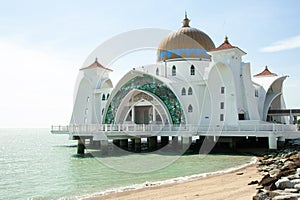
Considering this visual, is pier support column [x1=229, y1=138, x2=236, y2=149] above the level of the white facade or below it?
below

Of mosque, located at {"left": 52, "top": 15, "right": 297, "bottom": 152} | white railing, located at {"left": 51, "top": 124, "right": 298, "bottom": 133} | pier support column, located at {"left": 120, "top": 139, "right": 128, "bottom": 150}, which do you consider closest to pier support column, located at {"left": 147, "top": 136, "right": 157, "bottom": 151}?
mosque, located at {"left": 52, "top": 15, "right": 297, "bottom": 152}

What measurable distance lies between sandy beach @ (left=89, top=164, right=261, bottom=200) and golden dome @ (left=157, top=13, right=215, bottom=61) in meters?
18.5

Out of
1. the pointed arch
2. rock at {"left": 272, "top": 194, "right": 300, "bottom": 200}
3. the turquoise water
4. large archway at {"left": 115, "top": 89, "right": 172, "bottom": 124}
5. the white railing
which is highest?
the pointed arch

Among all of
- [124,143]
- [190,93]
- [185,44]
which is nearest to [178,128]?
[190,93]

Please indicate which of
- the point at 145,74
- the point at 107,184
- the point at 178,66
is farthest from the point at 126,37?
the point at 107,184

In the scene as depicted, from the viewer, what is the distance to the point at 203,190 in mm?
9914

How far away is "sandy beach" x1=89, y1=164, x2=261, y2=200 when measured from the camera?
8836 millimetres

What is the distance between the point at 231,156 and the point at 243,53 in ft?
29.7

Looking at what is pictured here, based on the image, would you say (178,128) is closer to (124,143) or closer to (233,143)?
(233,143)

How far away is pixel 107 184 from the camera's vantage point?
1257 cm

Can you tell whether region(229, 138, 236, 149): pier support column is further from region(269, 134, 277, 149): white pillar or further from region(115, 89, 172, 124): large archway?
region(115, 89, 172, 124): large archway

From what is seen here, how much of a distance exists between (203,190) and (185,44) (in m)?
21.3

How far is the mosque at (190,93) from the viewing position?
23812 millimetres

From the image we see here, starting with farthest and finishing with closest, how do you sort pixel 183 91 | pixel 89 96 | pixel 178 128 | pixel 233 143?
1. pixel 89 96
2. pixel 183 91
3. pixel 178 128
4. pixel 233 143
